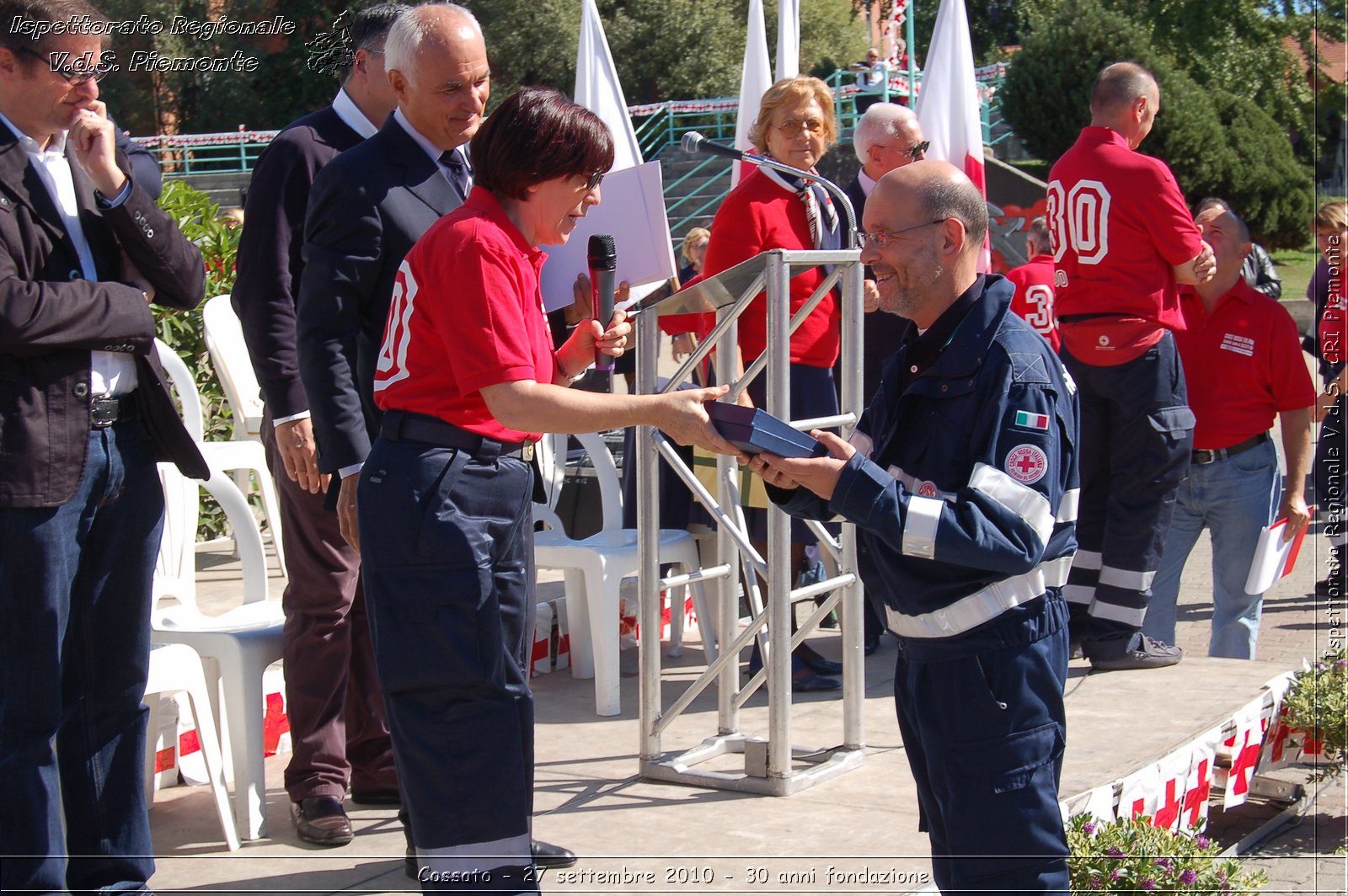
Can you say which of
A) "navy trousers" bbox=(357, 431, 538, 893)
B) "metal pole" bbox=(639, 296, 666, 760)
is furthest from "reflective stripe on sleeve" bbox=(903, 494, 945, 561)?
"metal pole" bbox=(639, 296, 666, 760)

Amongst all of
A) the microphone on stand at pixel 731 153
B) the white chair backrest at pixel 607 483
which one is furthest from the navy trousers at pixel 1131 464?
the white chair backrest at pixel 607 483

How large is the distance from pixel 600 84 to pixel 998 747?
4784 mm

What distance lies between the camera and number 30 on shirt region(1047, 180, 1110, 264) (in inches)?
223

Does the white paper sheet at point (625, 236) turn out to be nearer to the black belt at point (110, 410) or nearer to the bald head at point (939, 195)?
the black belt at point (110, 410)

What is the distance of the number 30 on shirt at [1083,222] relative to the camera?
223 inches

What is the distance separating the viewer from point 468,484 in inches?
115

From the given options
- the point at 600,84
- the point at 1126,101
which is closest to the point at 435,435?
the point at 1126,101

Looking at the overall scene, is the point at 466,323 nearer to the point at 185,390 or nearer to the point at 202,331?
the point at 185,390

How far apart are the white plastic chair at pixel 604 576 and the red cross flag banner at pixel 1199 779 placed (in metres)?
1.90

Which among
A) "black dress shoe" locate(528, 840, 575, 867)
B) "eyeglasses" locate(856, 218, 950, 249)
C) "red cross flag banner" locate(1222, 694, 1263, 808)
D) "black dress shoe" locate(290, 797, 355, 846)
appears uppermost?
"eyeglasses" locate(856, 218, 950, 249)

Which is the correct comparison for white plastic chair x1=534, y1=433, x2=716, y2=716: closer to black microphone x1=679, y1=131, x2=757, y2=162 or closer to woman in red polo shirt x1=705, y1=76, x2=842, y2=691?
woman in red polo shirt x1=705, y1=76, x2=842, y2=691

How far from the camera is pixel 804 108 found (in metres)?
5.31

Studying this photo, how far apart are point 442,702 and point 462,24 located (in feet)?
5.22

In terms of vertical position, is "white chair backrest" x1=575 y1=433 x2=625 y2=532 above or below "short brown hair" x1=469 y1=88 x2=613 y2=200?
below
